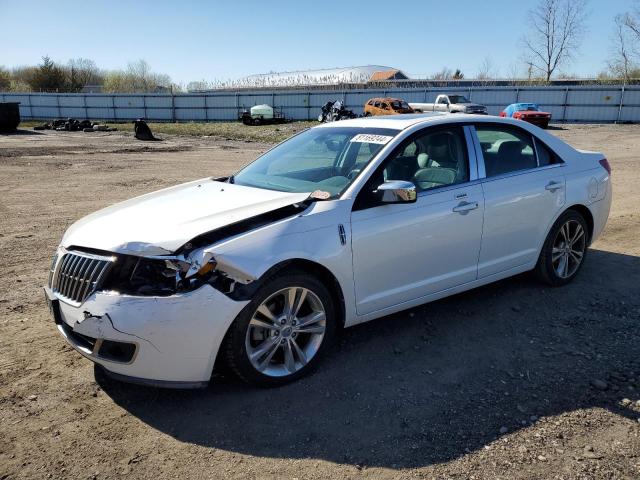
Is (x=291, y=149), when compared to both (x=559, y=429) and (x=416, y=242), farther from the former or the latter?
(x=559, y=429)

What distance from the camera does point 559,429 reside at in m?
3.13

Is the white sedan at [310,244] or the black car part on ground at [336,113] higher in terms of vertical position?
the black car part on ground at [336,113]

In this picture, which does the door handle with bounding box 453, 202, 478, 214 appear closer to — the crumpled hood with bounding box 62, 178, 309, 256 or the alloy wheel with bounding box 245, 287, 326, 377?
the crumpled hood with bounding box 62, 178, 309, 256

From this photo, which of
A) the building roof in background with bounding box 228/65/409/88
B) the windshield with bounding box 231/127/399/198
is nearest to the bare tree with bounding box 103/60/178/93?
the building roof in background with bounding box 228/65/409/88

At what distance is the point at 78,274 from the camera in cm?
335

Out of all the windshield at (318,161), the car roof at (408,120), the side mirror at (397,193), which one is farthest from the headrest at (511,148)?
the side mirror at (397,193)

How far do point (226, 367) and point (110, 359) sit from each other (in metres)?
0.70

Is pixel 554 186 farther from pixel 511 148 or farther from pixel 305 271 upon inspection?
pixel 305 271

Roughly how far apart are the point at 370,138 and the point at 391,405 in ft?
6.90

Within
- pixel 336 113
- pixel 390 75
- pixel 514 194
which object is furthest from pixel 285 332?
pixel 390 75

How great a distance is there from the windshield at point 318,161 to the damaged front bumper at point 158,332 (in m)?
1.28

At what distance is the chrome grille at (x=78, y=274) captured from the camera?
324 centimetres

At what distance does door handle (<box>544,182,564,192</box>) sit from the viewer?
4.96 metres

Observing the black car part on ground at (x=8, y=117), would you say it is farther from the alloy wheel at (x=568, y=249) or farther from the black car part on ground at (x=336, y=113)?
the alloy wheel at (x=568, y=249)
